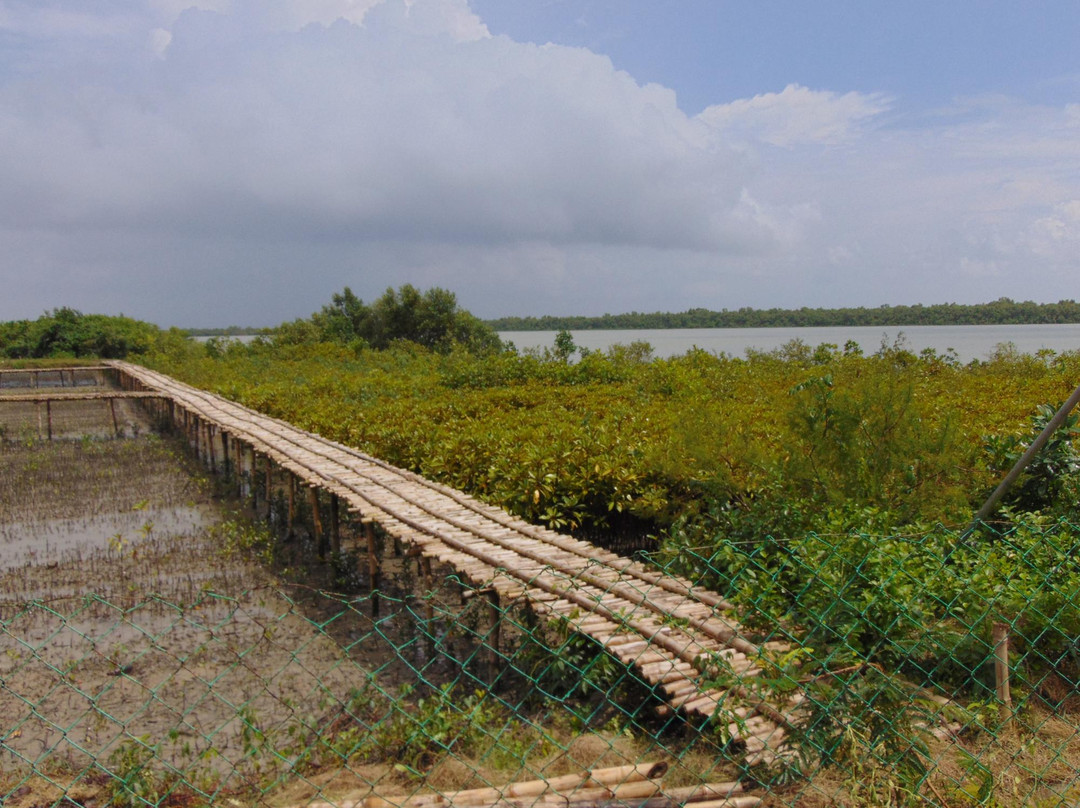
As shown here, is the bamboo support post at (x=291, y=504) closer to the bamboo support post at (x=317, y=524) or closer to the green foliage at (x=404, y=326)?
the bamboo support post at (x=317, y=524)

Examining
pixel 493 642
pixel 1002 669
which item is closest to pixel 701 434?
pixel 493 642

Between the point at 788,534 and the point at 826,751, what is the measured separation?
10.4 feet

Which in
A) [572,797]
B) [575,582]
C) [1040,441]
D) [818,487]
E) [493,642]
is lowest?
[493,642]

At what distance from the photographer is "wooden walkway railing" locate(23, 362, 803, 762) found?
3.99 meters

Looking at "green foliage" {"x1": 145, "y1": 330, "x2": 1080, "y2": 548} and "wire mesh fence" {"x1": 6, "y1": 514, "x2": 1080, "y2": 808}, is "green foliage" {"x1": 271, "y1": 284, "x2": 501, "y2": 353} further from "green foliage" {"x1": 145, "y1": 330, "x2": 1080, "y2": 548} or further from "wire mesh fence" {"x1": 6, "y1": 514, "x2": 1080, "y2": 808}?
"wire mesh fence" {"x1": 6, "y1": 514, "x2": 1080, "y2": 808}

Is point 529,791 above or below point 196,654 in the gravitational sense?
above

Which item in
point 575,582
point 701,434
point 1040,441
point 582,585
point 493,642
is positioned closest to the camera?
point 1040,441

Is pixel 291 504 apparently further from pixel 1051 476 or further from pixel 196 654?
pixel 1051 476

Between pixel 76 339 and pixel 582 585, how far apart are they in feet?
150

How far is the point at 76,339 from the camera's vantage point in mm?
43500

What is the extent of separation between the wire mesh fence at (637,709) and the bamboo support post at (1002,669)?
0.03ft

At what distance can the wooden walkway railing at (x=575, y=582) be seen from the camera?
3990mm

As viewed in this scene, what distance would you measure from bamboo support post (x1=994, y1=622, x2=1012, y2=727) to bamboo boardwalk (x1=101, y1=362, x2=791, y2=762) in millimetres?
970

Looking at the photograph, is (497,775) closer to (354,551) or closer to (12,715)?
(12,715)
